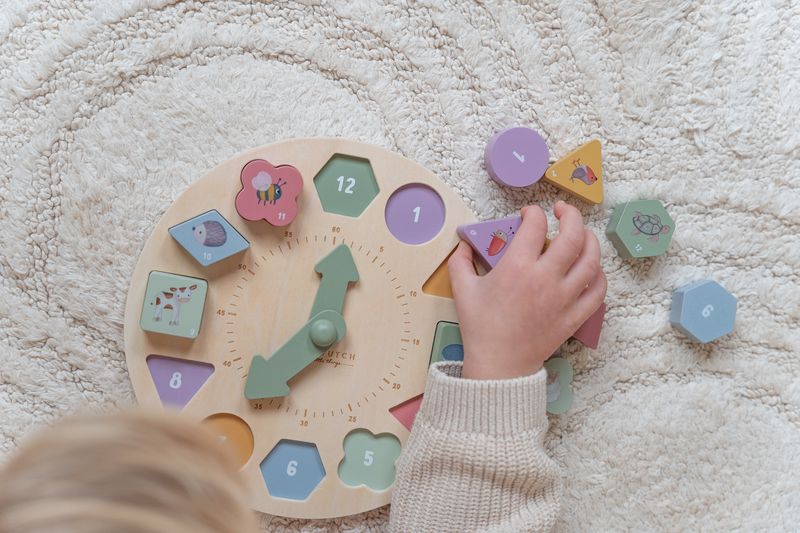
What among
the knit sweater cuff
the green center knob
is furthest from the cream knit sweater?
the green center knob

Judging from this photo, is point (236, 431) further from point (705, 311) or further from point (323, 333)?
point (705, 311)

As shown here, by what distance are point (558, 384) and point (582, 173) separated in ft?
0.68

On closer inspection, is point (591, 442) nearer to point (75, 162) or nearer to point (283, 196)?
point (283, 196)

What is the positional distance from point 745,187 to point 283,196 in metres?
0.46

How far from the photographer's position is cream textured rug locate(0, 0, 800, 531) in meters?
0.66

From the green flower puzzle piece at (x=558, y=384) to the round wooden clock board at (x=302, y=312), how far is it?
0.10 meters

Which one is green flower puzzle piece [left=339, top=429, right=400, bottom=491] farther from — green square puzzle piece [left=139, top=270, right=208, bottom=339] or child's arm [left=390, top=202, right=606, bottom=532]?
green square puzzle piece [left=139, top=270, right=208, bottom=339]

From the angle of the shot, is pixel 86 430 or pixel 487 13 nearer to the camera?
pixel 86 430

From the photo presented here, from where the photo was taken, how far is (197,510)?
378 millimetres

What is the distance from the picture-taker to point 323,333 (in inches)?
25.3

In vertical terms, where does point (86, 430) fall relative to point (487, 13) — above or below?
below

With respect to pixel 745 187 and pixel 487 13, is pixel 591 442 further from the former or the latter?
pixel 487 13

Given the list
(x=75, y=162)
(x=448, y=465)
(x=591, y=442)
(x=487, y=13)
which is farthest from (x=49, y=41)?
(x=591, y=442)

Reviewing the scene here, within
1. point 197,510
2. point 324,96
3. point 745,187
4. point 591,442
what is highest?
point 324,96
